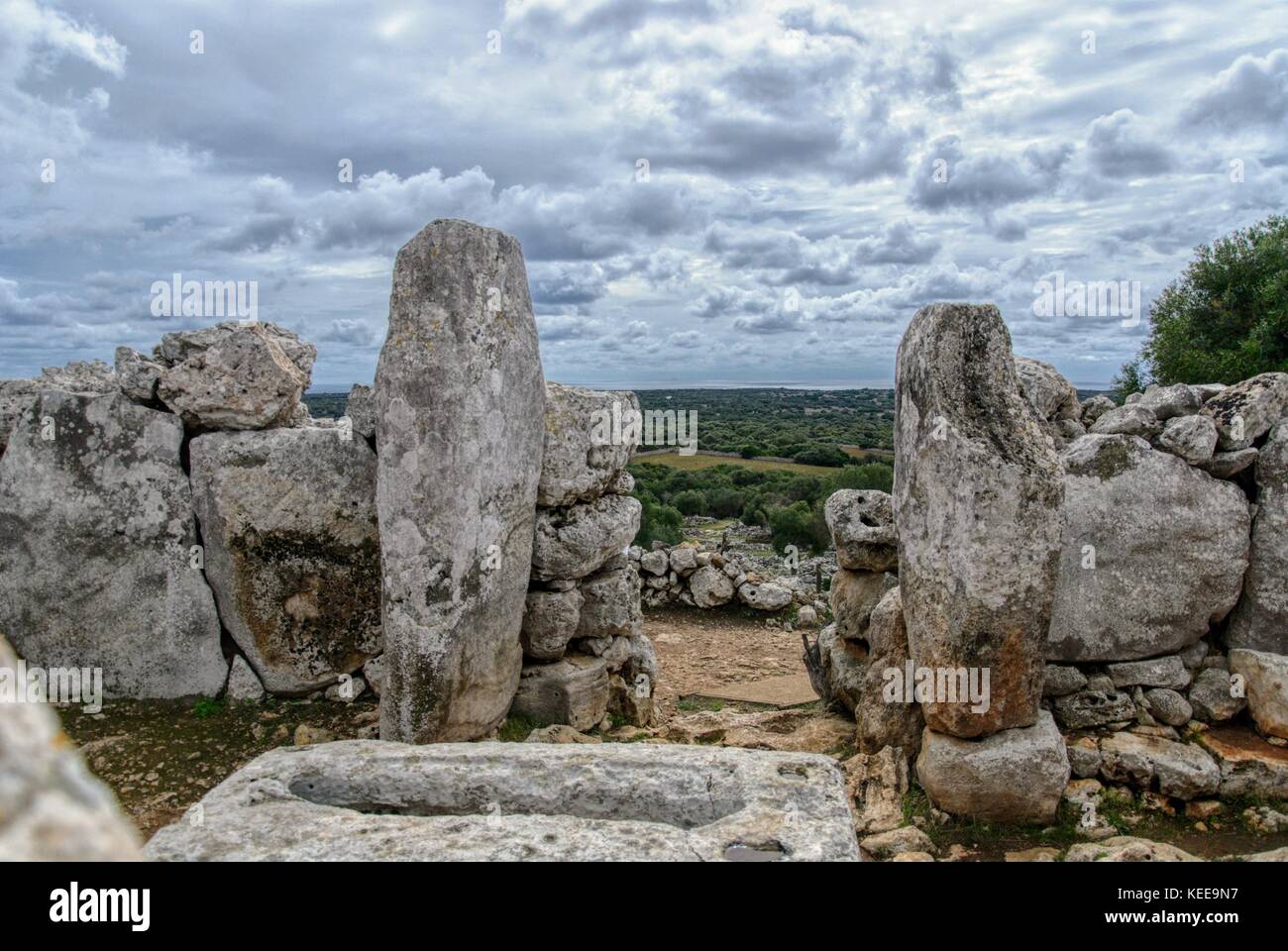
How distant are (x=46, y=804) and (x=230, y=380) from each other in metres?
6.19

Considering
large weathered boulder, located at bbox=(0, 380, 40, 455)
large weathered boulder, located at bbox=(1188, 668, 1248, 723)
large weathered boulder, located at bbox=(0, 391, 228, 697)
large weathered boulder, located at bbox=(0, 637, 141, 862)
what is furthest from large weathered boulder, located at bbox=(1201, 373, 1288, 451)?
large weathered boulder, located at bbox=(0, 380, 40, 455)

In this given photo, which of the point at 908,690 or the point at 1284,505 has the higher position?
the point at 1284,505

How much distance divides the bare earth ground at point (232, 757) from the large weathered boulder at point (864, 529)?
1410 mm

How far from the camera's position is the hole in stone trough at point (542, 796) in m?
4.05

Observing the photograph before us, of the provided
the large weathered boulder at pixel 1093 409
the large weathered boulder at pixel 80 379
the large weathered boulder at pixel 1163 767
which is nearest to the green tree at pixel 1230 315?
the large weathered boulder at pixel 1093 409

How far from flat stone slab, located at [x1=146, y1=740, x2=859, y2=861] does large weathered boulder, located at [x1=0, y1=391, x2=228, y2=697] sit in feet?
9.83

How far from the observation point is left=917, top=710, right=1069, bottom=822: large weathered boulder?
18.7 ft

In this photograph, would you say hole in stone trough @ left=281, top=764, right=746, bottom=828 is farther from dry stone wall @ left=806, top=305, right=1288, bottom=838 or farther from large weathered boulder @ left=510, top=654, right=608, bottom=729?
large weathered boulder @ left=510, top=654, right=608, bottom=729

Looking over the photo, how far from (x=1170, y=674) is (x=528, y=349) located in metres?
5.00

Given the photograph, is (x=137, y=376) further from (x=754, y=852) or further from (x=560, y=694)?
(x=754, y=852)

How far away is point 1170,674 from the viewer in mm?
6508

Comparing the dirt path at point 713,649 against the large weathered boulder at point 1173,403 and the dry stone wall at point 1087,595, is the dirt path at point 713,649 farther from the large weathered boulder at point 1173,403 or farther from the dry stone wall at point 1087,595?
the large weathered boulder at point 1173,403

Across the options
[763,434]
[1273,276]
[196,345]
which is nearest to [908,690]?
[196,345]
